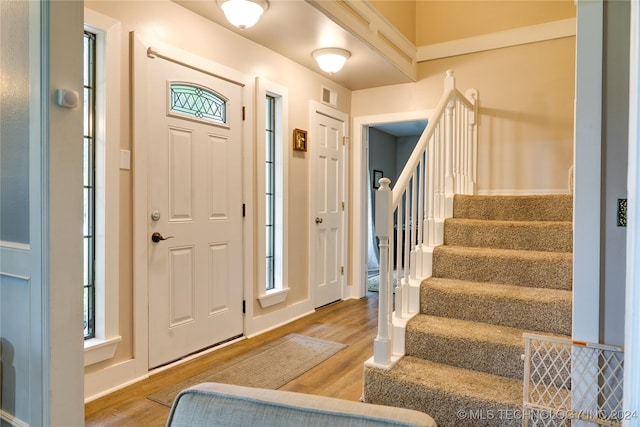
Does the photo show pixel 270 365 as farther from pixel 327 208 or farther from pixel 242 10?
pixel 242 10

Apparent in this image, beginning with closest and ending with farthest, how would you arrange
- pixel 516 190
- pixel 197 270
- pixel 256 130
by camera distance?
pixel 197 270 → pixel 256 130 → pixel 516 190

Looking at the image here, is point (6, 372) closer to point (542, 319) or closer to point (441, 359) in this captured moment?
point (441, 359)

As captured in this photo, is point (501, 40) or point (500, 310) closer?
point (500, 310)

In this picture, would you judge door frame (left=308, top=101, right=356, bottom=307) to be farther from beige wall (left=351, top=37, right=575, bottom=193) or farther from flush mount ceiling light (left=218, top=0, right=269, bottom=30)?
flush mount ceiling light (left=218, top=0, right=269, bottom=30)

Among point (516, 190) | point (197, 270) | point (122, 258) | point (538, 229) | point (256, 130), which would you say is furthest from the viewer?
point (516, 190)

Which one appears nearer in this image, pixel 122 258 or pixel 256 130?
pixel 122 258

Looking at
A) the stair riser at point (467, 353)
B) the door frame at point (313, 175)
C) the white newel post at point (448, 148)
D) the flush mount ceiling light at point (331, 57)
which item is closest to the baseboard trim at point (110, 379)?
the stair riser at point (467, 353)

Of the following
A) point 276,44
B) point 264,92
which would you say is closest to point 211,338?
point 264,92

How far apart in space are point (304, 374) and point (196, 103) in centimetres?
197

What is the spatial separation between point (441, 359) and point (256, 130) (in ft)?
7.10

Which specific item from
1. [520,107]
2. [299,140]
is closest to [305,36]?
[299,140]

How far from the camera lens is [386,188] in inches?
84.9

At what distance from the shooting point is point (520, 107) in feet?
Result: 12.4

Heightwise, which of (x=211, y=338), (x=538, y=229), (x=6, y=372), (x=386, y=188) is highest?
(x=386, y=188)
